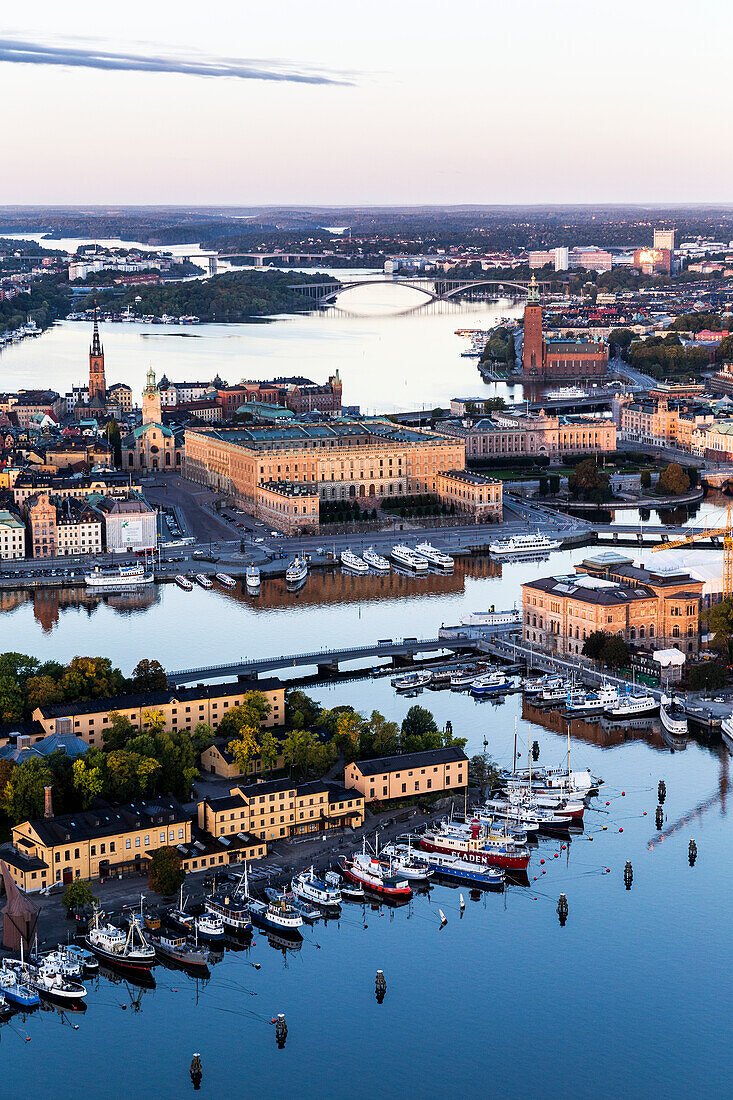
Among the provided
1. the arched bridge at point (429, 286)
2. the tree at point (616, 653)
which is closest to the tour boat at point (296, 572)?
the tree at point (616, 653)

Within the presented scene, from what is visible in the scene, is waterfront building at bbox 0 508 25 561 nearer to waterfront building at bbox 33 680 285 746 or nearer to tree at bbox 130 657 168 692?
tree at bbox 130 657 168 692

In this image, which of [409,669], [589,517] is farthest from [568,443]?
[409,669]

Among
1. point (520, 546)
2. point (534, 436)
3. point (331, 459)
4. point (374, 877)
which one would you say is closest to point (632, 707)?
point (374, 877)

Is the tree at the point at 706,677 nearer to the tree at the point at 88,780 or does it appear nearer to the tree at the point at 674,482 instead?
the tree at the point at 88,780

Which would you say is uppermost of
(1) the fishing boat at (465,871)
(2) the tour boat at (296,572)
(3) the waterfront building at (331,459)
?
(3) the waterfront building at (331,459)

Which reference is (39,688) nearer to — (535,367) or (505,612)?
(505,612)

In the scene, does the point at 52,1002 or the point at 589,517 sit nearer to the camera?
the point at 52,1002

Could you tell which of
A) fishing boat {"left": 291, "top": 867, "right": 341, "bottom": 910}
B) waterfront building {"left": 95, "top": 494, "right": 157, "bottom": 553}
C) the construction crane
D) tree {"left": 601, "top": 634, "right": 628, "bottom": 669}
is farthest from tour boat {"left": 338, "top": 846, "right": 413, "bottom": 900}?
waterfront building {"left": 95, "top": 494, "right": 157, "bottom": 553}
